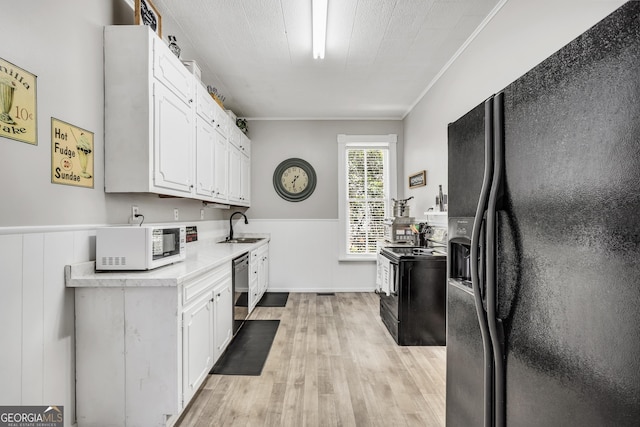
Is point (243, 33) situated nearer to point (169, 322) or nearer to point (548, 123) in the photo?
point (169, 322)

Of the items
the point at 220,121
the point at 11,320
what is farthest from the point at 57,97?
the point at 220,121

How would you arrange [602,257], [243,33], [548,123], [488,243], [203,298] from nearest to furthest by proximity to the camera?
1. [602,257]
2. [548,123]
3. [488,243]
4. [203,298]
5. [243,33]

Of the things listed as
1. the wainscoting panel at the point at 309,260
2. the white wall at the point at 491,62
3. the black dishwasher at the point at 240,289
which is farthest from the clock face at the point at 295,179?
→ the black dishwasher at the point at 240,289

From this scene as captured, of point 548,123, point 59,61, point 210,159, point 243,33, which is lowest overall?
point 548,123

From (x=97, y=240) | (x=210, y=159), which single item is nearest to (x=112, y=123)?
(x=97, y=240)

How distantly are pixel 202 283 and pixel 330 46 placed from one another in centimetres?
238

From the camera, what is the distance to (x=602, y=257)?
71 cm

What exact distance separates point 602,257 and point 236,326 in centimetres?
307

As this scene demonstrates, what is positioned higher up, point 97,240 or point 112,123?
point 112,123

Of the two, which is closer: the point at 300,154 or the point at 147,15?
the point at 147,15

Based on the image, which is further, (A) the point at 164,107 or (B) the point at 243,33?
(B) the point at 243,33

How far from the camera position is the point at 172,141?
2453 millimetres

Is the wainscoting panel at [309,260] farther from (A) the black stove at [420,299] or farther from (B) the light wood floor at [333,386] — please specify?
(A) the black stove at [420,299]

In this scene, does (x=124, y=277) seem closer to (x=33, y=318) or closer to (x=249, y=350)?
(x=33, y=318)
